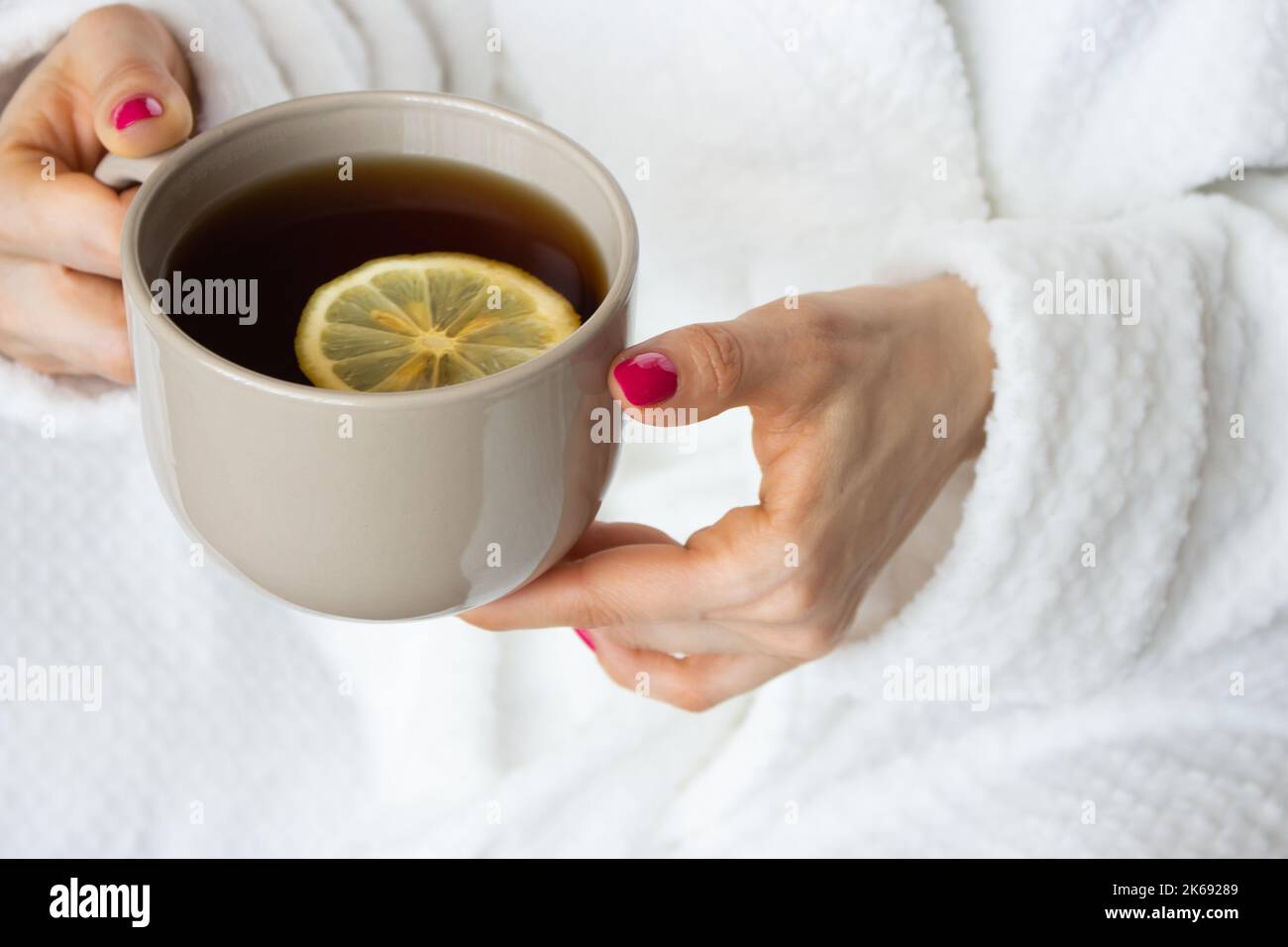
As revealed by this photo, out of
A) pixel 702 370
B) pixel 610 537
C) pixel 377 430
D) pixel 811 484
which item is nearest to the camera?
pixel 377 430

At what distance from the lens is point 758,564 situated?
0.69 meters

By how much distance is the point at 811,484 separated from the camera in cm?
68

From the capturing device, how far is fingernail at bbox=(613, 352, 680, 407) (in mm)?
533

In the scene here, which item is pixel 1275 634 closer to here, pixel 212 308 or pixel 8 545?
pixel 212 308

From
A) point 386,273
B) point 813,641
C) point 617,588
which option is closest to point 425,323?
point 386,273

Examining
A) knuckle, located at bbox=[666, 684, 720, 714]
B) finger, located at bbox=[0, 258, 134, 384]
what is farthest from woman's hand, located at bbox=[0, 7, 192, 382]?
knuckle, located at bbox=[666, 684, 720, 714]

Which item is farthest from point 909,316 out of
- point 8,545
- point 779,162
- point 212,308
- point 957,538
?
point 8,545

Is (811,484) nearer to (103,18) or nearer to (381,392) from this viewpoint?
(381,392)

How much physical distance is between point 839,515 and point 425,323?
267 mm

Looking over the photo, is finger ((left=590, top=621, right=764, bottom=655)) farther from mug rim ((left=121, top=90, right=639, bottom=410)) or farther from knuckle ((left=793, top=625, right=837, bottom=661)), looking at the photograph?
mug rim ((left=121, top=90, right=639, bottom=410))

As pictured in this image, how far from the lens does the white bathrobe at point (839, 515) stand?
797mm

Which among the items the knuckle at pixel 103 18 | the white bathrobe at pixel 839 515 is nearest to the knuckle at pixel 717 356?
the white bathrobe at pixel 839 515

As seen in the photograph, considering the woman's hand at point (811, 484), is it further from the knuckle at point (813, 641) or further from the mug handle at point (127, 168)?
the mug handle at point (127, 168)

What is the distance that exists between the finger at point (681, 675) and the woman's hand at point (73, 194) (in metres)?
0.38
